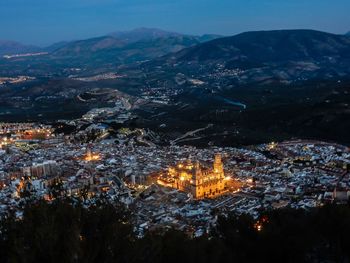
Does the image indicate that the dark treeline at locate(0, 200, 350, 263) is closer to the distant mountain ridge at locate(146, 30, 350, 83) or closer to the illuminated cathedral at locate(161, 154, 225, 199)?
the illuminated cathedral at locate(161, 154, 225, 199)

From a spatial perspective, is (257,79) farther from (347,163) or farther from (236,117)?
(347,163)

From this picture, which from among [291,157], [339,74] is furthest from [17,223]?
[339,74]

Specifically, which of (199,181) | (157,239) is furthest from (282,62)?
(157,239)

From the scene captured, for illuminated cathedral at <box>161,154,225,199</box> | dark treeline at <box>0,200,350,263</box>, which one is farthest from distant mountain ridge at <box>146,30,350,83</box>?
dark treeline at <box>0,200,350,263</box>

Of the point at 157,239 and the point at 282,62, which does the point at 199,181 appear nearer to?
the point at 157,239

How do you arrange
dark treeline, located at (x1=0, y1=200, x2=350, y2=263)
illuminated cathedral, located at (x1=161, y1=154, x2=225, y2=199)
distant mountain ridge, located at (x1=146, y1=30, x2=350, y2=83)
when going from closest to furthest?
dark treeline, located at (x1=0, y1=200, x2=350, y2=263) < illuminated cathedral, located at (x1=161, y1=154, x2=225, y2=199) < distant mountain ridge, located at (x1=146, y1=30, x2=350, y2=83)

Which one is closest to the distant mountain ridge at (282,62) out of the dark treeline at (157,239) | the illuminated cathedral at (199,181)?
the illuminated cathedral at (199,181)
